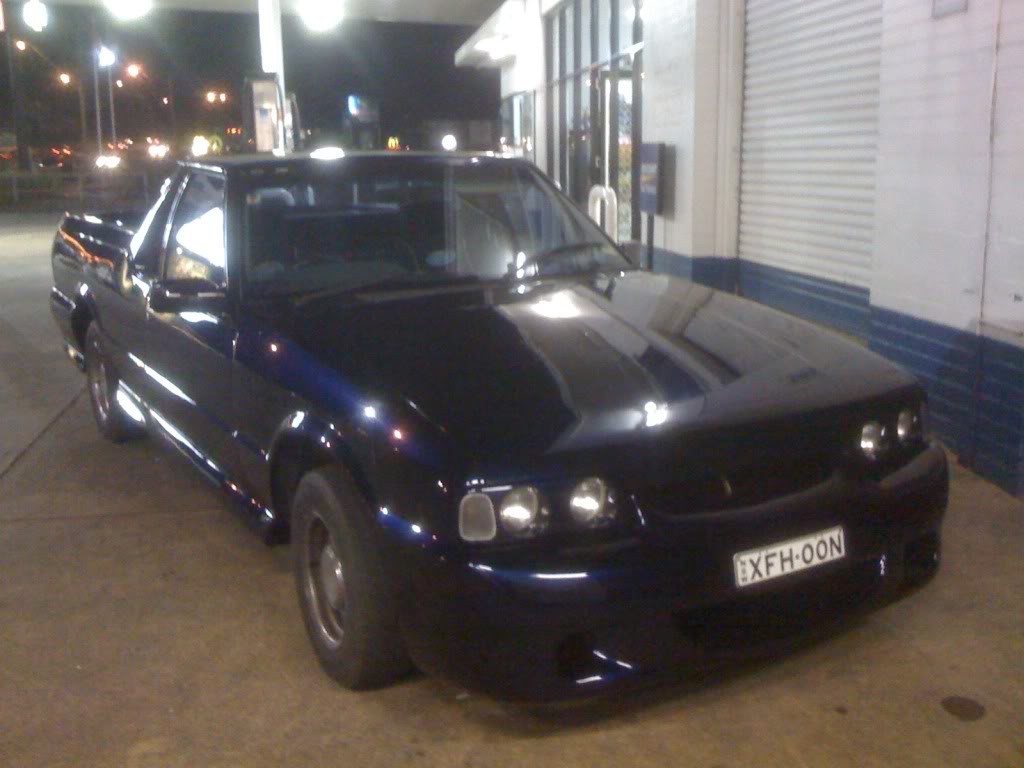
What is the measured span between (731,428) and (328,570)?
1345 millimetres

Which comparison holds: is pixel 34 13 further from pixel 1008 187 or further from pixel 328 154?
pixel 1008 187

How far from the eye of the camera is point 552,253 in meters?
4.51

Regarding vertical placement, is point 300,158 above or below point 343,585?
above

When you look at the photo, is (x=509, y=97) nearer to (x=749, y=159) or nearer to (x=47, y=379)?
(x=749, y=159)

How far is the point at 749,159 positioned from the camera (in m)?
9.04

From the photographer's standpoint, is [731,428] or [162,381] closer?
[731,428]

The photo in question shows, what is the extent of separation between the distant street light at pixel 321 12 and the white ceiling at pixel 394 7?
0.19m

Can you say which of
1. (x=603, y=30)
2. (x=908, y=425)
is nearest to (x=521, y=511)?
(x=908, y=425)

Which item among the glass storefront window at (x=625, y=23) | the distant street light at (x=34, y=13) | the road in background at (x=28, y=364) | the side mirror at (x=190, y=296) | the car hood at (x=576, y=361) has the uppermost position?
the distant street light at (x=34, y=13)

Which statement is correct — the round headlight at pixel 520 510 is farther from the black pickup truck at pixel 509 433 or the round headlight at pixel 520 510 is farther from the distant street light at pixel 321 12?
the distant street light at pixel 321 12

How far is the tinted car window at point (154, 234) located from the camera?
201 inches

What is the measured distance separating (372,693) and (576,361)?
1.20 metres

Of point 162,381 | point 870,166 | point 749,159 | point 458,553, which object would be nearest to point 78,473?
point 162,381

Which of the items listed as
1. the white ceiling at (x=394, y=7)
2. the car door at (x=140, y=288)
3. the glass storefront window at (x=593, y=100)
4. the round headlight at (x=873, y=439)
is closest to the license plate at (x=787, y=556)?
the round headlight at (x=873, y=439)
